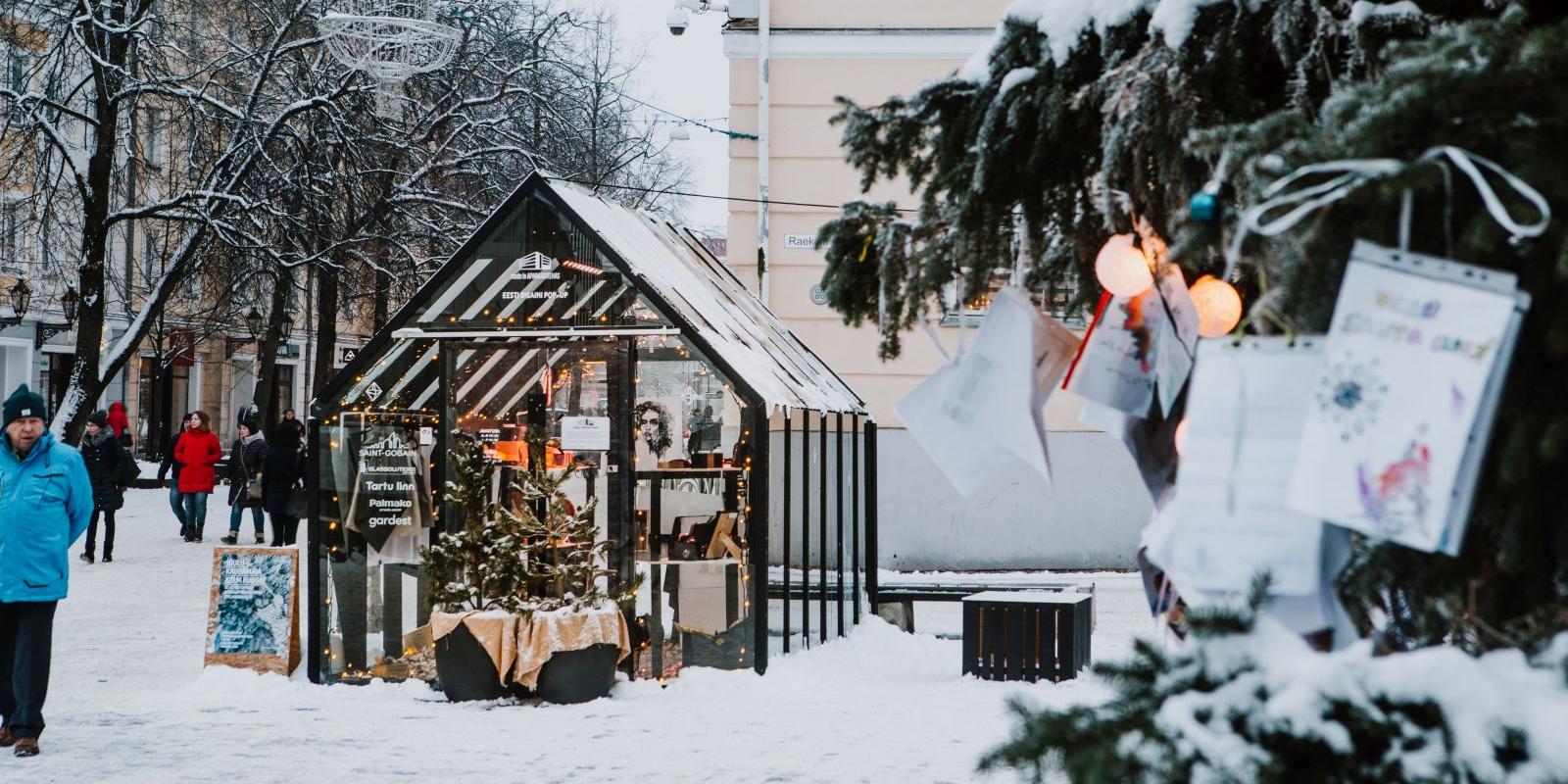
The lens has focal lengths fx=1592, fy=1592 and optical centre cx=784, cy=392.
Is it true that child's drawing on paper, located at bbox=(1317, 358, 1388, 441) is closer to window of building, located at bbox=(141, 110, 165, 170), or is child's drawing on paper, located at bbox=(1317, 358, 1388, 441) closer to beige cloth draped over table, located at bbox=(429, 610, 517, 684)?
beige cloth draped over table, located at bbox=(429, 610, 517, 684)

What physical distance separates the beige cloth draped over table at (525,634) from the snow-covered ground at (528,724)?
0.79ft

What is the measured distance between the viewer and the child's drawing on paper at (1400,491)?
2.63 metres

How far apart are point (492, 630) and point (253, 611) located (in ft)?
Answer: 6.17

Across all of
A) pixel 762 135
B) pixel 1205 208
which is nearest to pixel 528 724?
pixel 1205 208

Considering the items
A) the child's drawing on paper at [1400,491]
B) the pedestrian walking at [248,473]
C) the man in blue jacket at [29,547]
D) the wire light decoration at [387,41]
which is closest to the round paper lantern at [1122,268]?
the child's drawing on paper at [1400,491]

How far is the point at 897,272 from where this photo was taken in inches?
177

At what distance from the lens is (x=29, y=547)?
25.1 ft

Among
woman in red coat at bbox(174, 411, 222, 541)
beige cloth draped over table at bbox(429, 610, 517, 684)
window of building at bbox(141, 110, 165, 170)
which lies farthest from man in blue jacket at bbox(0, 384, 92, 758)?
window of building at bbox(141, 110, 165, 170)

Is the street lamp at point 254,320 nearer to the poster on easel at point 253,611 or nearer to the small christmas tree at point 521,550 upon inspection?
the poster on easel at point 253,611

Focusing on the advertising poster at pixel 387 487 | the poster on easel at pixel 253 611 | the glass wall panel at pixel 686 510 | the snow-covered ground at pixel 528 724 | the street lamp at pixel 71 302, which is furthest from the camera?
the street lamp at pixel 71 302

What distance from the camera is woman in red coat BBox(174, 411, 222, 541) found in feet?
62.6

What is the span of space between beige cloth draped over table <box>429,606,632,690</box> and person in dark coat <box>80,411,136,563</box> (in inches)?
361

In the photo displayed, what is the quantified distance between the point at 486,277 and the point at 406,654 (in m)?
2.56

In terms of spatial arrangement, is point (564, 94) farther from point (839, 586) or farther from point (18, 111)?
point (839, 586)
